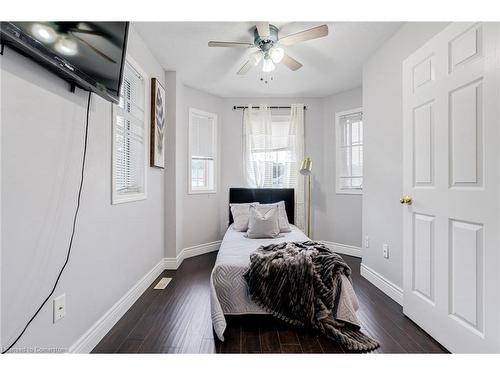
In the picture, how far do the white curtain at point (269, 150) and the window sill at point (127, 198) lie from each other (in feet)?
6.25

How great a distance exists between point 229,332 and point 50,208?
142 cm

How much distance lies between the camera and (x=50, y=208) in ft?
4.02

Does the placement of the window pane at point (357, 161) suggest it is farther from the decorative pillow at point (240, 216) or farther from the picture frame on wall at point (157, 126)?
the picture frame on wall at point (157, 126)

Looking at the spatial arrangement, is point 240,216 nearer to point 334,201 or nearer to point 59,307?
point 334,201

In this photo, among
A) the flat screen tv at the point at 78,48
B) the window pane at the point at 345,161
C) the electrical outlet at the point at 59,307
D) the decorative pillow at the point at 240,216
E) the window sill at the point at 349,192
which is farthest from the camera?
the window pane at the point at 345,161

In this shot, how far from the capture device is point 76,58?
1.24m

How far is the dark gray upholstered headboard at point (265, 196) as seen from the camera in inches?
150

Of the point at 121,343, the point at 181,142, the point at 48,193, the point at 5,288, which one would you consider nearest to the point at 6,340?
the point at 5,288

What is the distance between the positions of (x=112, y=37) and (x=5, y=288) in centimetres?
143

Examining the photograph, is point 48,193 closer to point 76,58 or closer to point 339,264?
point 76,58

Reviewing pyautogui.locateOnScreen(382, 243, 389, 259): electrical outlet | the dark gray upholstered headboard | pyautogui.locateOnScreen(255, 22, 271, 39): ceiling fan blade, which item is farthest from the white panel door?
the dark gray upholstered headboard

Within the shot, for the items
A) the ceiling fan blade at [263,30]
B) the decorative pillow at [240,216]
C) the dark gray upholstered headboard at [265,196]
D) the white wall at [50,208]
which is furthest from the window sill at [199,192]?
the ceiling fan blade at [263,30]

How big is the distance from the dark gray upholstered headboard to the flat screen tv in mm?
2431
